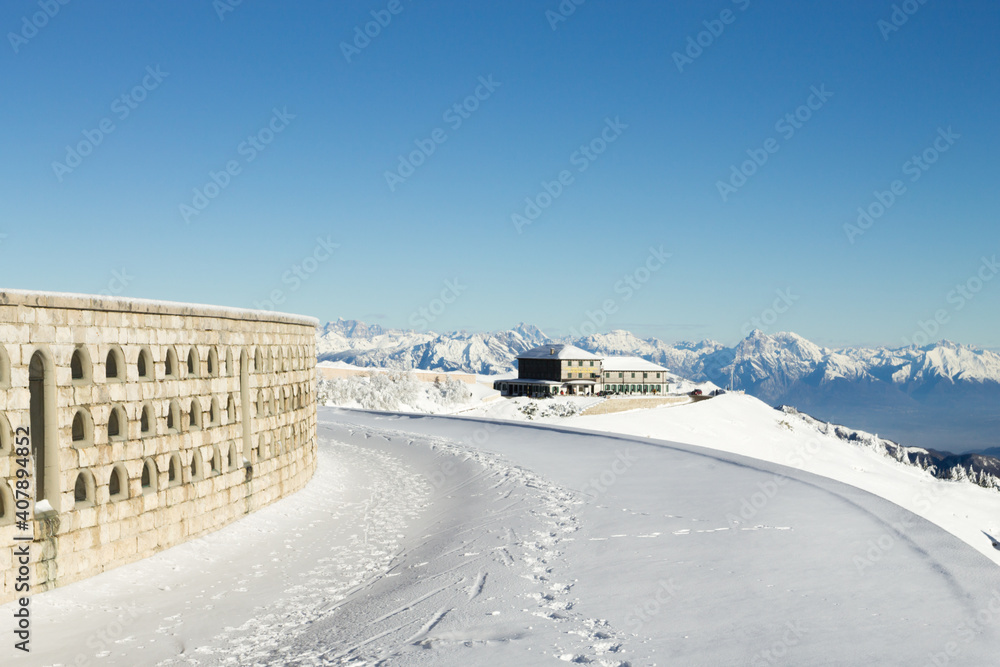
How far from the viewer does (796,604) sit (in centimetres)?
1041

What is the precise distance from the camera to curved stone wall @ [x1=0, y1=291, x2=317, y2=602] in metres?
→ 12.2

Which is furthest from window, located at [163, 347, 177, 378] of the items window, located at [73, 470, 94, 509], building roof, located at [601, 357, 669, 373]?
building roof, located at [601, 357, 669, 373]

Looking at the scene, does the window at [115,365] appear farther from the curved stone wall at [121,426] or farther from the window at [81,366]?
the window at [81,366]

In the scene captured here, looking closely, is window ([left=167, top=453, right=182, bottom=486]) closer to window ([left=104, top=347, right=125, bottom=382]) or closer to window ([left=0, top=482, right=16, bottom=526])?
window ([left=104, top=347, right=125, bottom=382])

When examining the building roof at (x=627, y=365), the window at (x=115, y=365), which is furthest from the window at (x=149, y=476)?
the building roof at (x=627, y=365)

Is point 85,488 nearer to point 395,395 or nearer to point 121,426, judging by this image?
point 121,426

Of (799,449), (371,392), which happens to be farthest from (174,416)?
(799,449)

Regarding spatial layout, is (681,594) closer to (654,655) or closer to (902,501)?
(654,655)

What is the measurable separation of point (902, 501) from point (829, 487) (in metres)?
14.1

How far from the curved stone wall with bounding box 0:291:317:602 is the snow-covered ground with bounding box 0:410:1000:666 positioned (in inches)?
30.7

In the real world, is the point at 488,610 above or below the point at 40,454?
below

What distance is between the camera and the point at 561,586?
39.7ft

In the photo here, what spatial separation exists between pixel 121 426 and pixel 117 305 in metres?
2.52

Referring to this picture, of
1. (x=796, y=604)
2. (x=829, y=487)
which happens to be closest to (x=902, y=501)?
(x=829, y=487)
